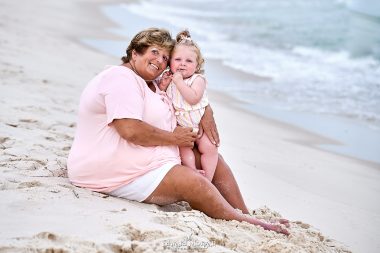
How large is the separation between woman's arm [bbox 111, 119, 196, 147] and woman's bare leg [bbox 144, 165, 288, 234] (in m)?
0.20

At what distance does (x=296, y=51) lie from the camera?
15.5m

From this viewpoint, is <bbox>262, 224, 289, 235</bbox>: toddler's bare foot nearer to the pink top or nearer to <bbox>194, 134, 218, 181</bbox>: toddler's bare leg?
<bbox>194, 134, 218, 181</bbox>: toddler's bare leg

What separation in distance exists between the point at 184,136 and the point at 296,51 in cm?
1248

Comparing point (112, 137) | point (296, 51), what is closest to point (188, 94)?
point (112, 137)

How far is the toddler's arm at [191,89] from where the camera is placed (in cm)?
381

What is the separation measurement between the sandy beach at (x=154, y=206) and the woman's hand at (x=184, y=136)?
0.47 m

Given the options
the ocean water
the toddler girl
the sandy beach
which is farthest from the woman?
the ocean water

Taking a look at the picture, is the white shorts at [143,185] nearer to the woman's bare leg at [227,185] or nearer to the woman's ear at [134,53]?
the woman's bare leg at [227,185]

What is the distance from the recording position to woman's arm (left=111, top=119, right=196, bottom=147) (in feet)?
11.0

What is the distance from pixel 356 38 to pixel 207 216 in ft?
53.1

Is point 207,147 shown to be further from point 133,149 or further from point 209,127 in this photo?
point 133,149

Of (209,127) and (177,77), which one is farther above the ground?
(177,77)

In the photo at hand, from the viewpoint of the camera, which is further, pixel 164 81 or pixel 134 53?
pixel 164 81

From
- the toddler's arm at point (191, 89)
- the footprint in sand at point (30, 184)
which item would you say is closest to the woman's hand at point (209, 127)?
the toddler's arm at point (191, 89)
